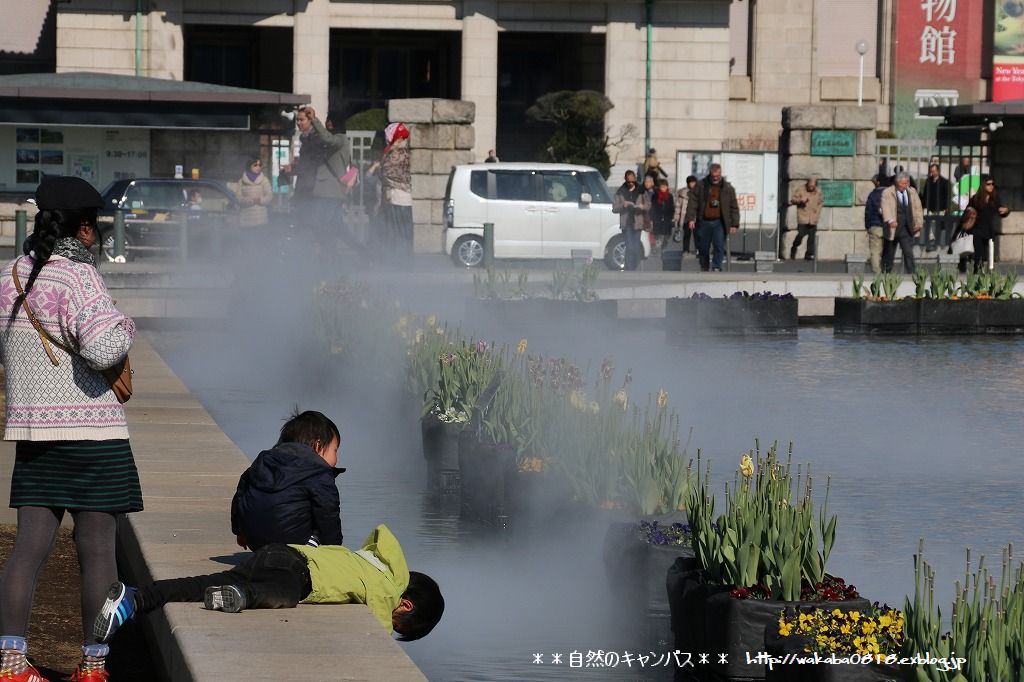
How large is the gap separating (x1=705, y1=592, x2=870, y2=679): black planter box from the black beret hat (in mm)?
2391

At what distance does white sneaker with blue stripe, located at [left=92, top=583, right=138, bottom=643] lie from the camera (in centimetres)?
590

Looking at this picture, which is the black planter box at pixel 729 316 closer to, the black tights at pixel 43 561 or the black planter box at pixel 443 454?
the black planter box at pixel 443 454

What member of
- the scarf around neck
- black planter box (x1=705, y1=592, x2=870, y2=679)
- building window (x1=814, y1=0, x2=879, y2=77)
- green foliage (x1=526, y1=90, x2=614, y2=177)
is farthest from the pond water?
building window (x1=814, y1=0, x2=879, y2=77)

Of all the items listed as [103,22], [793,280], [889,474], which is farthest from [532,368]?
[103,22]

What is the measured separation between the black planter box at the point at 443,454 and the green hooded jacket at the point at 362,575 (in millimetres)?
3793

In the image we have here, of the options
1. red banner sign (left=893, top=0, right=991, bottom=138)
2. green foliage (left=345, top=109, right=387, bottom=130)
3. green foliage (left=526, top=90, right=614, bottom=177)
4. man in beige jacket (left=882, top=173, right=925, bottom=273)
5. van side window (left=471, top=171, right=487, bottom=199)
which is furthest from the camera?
red banner sign (left=893, top=0, right=991, bottom=138)

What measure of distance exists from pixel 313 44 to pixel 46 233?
43.7 meters

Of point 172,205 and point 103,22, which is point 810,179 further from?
point 103,22

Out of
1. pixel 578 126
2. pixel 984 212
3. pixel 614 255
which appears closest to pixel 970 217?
pixel 984 212

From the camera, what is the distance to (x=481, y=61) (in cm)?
4941

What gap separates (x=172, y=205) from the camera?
3097cm

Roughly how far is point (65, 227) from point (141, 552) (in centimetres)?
184

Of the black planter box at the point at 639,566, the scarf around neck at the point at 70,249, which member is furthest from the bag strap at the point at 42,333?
the black planter box at the point at 639,566

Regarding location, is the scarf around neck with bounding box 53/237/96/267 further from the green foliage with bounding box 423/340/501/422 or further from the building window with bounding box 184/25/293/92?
the building window with bounding box 184/25/293/92
